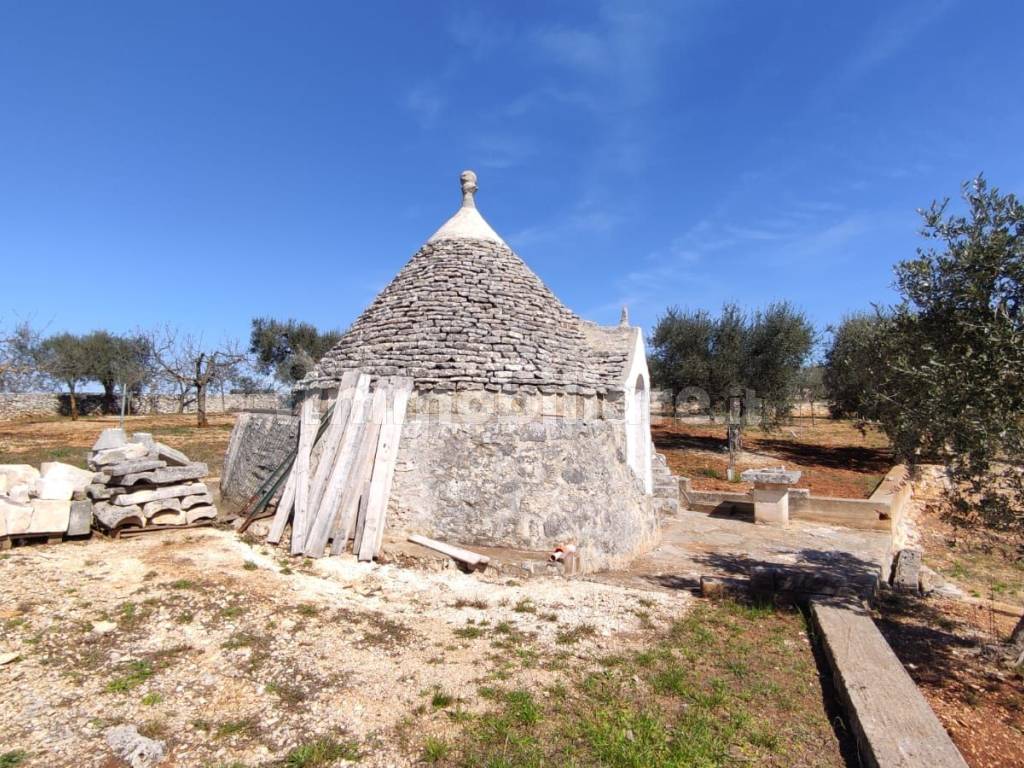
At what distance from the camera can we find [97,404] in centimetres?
3850

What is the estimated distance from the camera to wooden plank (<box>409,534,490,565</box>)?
743 cm

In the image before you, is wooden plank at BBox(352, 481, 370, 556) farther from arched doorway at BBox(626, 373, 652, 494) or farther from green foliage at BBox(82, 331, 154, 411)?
green foliage at BBox(82, 331, 154, 411)

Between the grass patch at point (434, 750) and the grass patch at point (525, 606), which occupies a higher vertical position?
the grass patch at point (525, 606)

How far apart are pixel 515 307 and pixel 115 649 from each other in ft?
22.8

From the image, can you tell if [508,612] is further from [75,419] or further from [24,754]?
[75,419]

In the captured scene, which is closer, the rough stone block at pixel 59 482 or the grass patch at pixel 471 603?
the grass patch at pixel 471 603

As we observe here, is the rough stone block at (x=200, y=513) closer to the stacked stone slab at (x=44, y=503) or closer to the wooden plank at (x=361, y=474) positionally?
the stacked stone slab at (x=44, y=503)

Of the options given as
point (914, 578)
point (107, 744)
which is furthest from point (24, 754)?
point (914, 578)

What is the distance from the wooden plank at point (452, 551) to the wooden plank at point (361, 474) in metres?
0.89

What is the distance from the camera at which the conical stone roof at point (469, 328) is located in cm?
867

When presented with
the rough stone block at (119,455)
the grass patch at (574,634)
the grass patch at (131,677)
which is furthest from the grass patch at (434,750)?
the rough stone block at (119,455)

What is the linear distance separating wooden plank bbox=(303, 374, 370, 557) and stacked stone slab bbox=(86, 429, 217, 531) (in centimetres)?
256

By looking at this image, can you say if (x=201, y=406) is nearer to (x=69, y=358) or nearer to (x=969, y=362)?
(x=69, y=358)

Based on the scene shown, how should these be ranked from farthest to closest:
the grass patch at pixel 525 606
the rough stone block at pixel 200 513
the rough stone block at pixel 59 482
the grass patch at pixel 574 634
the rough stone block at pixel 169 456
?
1. the rough stone block at pixel 169 456
2. the rough stone block at pixel 200 513
3. the rough stone block at pixel 59 482
4. the grass patch at pixel 525 606
5. the grass patch at pixel 574 634
